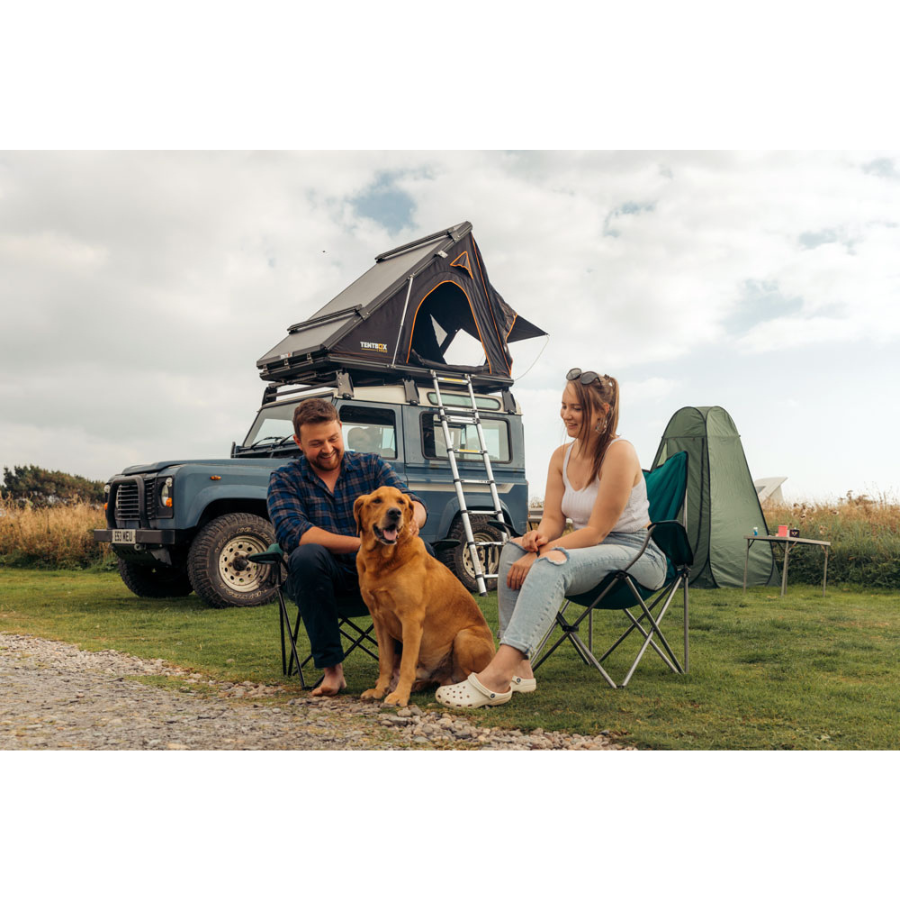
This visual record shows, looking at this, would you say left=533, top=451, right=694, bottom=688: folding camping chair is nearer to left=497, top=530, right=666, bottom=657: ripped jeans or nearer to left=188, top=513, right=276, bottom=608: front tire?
left=497, top=530, right=666, bottom=657: ripped jeans

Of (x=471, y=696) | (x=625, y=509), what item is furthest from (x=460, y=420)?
(x=471, y=696)

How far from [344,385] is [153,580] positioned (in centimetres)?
265

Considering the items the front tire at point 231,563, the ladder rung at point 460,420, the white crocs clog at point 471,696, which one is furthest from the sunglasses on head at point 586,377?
the ladder rung at point 460,420

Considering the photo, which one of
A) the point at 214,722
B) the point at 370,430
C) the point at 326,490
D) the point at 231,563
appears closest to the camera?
the point at 214,722

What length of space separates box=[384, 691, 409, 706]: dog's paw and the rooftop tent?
413 centimetres

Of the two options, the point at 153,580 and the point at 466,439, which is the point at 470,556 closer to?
the point at 466,439

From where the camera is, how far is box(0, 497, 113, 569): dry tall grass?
11078 mm

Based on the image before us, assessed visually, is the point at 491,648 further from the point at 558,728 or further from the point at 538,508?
the point at 538,508

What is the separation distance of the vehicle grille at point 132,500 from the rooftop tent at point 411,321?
1487 millimetres

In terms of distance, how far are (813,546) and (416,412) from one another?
4.73m

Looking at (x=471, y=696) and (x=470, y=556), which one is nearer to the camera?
(x=471, y=696)

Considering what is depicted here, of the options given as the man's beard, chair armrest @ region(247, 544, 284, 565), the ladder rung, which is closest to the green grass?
chair armrest @ region(247, 544, 284, 565)

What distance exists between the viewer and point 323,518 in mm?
3355

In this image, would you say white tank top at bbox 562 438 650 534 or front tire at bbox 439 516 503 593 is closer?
white tank top at bbox 562 438 650 534
